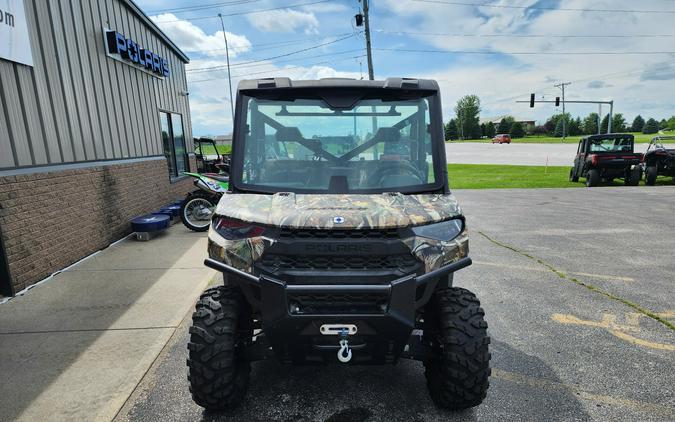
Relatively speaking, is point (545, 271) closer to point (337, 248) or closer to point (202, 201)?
point (337, 248)

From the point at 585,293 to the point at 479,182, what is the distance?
568 inches

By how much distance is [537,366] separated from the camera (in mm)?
3320

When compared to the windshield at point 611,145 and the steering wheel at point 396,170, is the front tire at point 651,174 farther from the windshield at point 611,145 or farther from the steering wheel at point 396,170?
the steering wheel at point 396,170

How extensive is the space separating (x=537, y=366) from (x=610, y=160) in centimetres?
1599

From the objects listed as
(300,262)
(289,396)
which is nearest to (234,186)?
(300,262)

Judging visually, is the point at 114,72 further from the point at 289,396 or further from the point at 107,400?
the point at 289,396

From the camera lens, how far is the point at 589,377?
315 cm

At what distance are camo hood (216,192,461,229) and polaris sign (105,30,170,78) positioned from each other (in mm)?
6950

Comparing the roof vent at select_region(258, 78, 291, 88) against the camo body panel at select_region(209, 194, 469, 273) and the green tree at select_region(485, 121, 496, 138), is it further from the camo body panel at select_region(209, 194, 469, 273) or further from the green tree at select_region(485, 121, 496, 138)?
the green tree at select_region(485, 121, 496, 138)

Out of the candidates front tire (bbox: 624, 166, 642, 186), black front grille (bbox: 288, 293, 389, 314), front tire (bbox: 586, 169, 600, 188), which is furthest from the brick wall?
front tire (bbox: 624, 166, 642, 186)

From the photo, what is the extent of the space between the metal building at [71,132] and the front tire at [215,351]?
3757 mm

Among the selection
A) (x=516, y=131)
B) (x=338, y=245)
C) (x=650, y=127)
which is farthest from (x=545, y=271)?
(x=650, y=127)

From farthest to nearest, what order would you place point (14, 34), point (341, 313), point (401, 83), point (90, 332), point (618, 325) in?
point (14, 34) < point (618, 325) < point (90, 332) < point (401, 83) < point (341, 313)

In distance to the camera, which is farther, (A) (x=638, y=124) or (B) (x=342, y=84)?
(A) (x=638, y=124)
